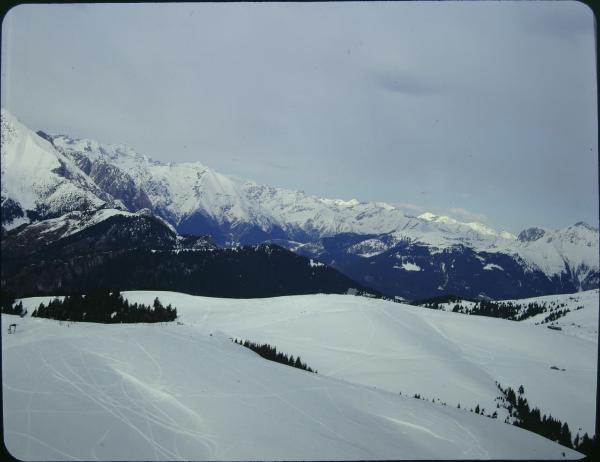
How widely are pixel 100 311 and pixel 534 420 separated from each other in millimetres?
20819

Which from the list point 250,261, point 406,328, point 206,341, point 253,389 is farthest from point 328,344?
point 250,261

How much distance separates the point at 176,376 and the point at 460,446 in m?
6.64

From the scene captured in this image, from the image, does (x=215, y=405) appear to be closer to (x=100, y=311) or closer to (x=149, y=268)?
(x=100, y=311)

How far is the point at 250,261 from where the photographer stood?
184 meters

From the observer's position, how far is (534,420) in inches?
686

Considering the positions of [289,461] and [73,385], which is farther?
[73,385]

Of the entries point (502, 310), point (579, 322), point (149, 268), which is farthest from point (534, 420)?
point (149, 268)

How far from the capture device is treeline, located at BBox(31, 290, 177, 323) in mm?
20656

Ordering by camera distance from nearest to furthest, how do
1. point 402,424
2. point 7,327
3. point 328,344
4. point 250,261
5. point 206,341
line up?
point 402,424 < point 7,327 < point 206,341 < point 328,344 < point 250,261

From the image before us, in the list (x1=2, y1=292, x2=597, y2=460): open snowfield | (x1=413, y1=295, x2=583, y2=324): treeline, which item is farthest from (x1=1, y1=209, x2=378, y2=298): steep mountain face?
(x1=2, y1=292, x2=597, y2=460): open snowfield

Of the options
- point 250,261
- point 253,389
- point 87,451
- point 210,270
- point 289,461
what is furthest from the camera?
point 250,261

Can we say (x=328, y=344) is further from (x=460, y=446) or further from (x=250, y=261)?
(x=250, y=261)

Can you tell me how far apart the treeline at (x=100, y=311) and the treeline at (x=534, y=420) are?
701 inches

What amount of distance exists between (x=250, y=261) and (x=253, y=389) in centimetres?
17357
